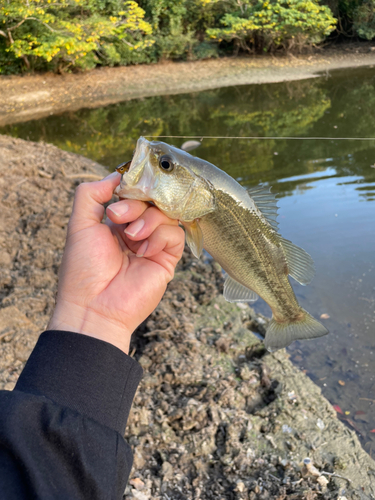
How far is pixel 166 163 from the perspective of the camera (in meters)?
1.99

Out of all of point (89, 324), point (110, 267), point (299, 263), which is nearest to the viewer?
point (89, 324)

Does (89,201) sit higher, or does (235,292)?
(89,201)

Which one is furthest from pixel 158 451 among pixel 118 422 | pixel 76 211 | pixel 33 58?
pixel 33 58

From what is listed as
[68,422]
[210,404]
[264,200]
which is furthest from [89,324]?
[210,404]

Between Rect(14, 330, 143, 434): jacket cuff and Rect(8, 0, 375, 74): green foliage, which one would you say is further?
Rect(8, 0, 375, 74): green foliage

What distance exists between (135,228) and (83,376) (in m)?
0.78

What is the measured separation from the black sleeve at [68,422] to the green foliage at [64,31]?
53.9ft

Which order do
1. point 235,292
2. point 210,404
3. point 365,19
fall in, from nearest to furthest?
point 235,292 → point 210,404 → point 365,19

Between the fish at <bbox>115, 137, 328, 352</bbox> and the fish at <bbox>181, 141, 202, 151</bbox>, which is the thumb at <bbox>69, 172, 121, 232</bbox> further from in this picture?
the fish at <bbox>181, 141, 202, 151</bbox>

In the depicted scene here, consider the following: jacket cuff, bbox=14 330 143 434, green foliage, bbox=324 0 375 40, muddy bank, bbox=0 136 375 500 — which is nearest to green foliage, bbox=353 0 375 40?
green foliage, bbox=324 0 375 40

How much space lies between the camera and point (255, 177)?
29.0 feet

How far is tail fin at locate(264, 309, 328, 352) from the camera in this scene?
2.50 m

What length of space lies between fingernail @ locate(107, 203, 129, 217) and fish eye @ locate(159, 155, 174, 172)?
10.5 inches

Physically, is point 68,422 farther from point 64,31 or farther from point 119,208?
point 64,31
